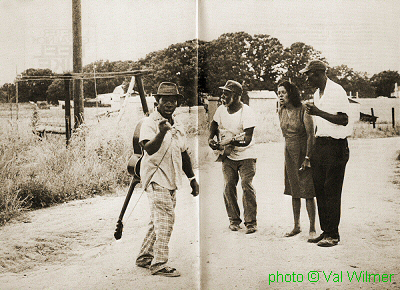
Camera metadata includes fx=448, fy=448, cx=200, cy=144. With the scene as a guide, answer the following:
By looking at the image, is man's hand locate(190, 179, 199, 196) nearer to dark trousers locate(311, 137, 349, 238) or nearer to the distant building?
the distant building

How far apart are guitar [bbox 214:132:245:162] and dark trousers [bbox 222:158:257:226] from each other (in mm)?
49

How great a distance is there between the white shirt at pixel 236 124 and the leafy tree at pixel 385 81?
1064 mm

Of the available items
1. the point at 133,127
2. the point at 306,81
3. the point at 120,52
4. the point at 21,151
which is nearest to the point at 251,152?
the point at 306,81

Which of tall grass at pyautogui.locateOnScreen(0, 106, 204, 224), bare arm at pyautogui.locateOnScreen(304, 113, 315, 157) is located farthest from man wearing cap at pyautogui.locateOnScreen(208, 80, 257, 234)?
bare arm at pyautogui.locateOnScreen(304, 113, 315, 157)

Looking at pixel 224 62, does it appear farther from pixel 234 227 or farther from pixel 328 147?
pixel 234 227

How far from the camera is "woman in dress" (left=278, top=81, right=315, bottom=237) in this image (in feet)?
12.4

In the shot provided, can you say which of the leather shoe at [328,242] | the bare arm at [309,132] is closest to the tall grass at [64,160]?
the bare arm at [309,132]

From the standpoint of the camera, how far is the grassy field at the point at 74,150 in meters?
3.66

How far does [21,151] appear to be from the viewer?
3.76 m

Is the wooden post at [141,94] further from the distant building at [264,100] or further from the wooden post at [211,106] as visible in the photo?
the distant building at [264,100]

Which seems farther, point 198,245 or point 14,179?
point 198,245

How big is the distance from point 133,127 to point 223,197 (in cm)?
105

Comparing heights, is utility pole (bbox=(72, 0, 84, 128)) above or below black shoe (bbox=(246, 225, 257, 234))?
above

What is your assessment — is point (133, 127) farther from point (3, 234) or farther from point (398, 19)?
point (398, 19)
